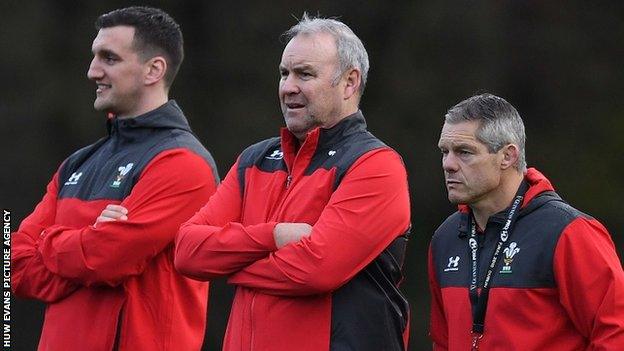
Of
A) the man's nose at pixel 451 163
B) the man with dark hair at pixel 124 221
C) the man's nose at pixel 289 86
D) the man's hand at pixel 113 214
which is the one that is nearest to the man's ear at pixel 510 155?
the man's nose at pixel 451 163

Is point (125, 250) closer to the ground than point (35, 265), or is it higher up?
higher up

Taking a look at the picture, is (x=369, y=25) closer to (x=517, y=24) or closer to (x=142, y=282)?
(x=517, y=24)

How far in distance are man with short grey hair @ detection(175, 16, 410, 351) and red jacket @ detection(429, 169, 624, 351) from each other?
27 centimetres

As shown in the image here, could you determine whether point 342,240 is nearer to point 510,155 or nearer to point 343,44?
point 510,155

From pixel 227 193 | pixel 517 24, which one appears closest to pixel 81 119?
pixel 517 24

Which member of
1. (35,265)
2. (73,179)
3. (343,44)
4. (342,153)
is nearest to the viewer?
(342,153)

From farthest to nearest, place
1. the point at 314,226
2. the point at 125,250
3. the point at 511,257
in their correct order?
the point at 125,250
the point at 314,226
the point at 511,257

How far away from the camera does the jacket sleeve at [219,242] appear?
4.01m

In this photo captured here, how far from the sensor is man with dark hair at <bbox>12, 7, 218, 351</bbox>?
4.47 metres

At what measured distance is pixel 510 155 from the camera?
399 centimetres

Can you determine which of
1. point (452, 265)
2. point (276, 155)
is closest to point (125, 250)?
point (276, 155)

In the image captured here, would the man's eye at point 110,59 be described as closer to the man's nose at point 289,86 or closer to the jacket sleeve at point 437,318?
the man's nose at point 289,86

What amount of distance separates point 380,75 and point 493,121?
9.74ft

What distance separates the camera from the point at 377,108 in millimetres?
6949
